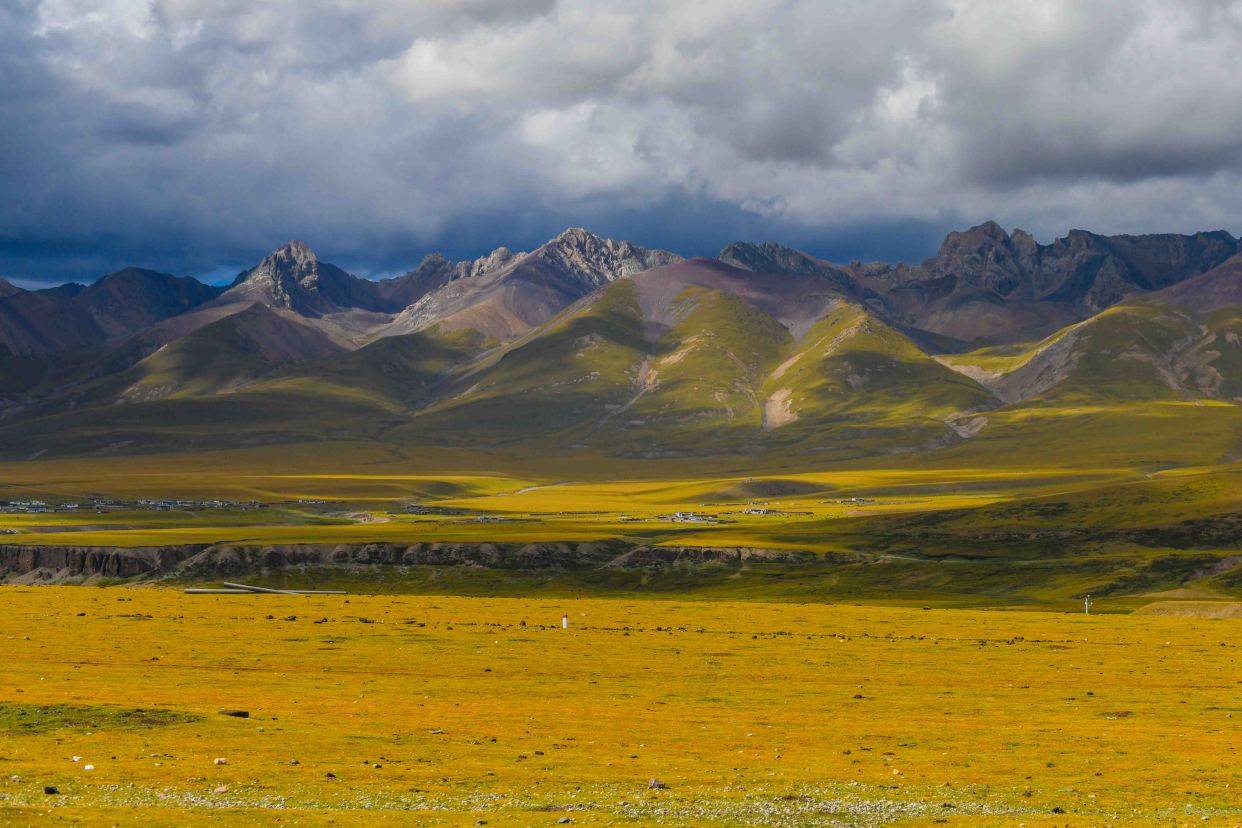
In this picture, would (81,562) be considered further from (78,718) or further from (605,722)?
(605,722)

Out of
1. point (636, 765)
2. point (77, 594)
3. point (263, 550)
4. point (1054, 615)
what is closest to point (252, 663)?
point (636, 765)

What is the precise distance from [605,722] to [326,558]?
142 metres

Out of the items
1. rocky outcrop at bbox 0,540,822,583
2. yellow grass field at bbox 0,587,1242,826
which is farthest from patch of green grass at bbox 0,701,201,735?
rocky outcrop at bbox 0,540,822,583

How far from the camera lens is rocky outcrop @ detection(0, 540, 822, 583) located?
7072 inches

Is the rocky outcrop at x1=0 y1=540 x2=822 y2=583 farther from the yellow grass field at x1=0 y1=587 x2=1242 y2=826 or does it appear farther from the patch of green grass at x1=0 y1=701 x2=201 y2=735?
the patch of green grass at x1=0 y1=701 x2=201 y2=735

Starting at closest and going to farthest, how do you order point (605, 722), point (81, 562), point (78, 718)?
point (78, 718)
point (605, 722)
point (81, 562)

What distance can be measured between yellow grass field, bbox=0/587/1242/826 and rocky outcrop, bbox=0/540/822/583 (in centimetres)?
8652

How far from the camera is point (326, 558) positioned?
185625 millimetres

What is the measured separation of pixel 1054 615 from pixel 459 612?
5428 cm

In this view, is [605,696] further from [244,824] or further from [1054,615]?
[1054,615]

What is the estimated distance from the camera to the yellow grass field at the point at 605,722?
3459 centimetres

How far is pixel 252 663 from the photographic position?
69375 millimetres

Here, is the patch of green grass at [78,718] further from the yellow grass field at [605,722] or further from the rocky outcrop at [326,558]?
the rocky outcrop at [326,558]

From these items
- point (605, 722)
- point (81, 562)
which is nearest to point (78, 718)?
point (605, 722)
